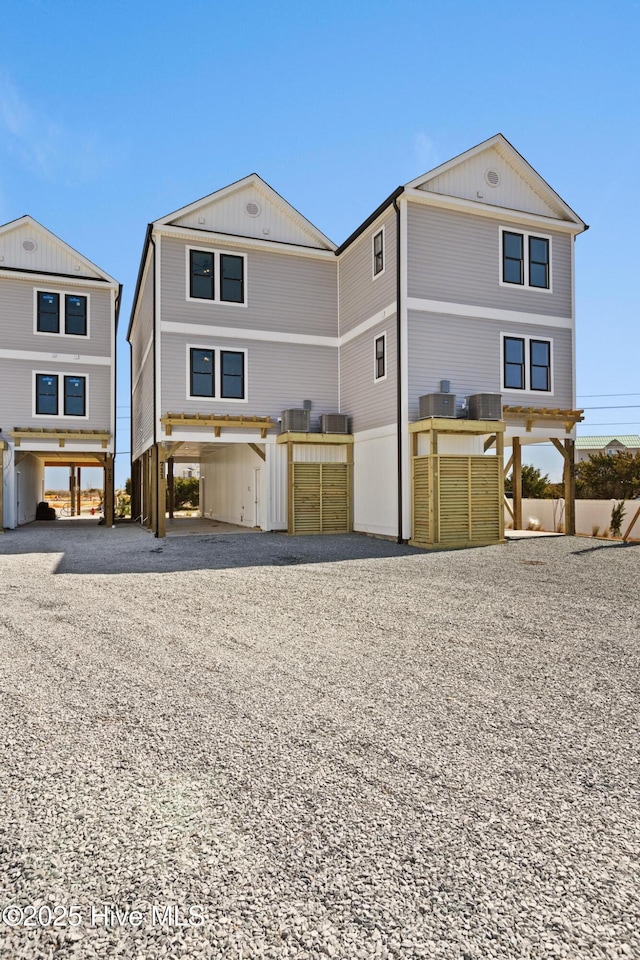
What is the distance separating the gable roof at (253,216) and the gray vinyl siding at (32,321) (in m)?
5.37

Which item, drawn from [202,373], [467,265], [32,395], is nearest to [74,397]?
[32,395]

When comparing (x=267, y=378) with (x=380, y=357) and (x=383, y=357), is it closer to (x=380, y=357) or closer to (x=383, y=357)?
(x=380, y=357)

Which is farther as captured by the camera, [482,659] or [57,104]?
[57,104]

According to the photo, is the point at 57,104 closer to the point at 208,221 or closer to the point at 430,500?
the point at 208,221

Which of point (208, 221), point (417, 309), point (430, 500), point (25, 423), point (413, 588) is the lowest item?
point (413, 588)

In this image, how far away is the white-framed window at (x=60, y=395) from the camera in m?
18.5

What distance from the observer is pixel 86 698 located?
3.89m

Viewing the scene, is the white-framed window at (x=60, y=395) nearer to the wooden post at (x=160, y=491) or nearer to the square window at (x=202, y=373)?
the wooden post at (x=160, y=491)

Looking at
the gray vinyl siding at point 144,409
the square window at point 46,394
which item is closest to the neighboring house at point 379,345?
the gray vinyl siding at point 144,409

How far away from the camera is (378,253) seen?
1502cm

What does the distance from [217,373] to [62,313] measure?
702cm

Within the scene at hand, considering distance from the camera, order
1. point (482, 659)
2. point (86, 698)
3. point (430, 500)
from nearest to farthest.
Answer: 1. point (86, 698)
2. point (482, 659)
3. point (430, 500)

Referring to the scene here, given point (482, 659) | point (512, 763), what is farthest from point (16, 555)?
point (512, 763)

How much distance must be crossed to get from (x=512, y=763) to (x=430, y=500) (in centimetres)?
1001
